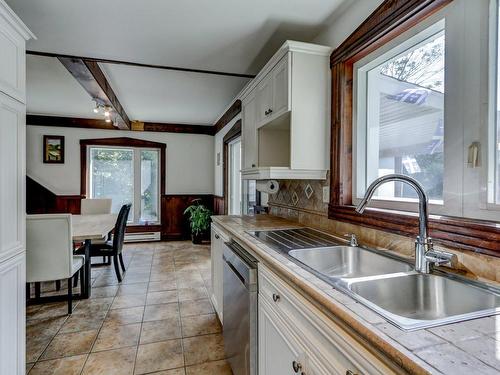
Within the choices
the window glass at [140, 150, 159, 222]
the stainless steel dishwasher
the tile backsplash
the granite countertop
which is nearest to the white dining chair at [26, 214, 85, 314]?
the stainless steel dishwasher

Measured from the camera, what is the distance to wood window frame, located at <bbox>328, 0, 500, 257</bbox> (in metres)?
1.09

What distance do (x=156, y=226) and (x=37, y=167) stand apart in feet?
7.72

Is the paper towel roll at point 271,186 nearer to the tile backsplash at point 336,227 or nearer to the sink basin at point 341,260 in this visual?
the tile backsplash at point 336,227

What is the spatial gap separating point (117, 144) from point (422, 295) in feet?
18.7

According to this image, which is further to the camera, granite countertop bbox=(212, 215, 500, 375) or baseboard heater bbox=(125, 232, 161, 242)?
baseboard heater bbox=(125, 232, 161, 242)

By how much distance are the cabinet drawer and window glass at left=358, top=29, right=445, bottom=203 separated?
0.85 meters

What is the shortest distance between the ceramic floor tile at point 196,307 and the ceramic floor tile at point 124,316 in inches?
15.0

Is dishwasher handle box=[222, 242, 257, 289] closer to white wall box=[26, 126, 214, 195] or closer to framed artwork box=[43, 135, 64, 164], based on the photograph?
white wall box=[26, 126, 214, 195]

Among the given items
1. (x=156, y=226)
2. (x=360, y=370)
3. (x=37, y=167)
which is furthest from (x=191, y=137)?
(x=360, y=370)

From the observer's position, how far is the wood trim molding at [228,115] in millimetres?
4106

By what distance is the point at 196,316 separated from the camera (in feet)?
8.59

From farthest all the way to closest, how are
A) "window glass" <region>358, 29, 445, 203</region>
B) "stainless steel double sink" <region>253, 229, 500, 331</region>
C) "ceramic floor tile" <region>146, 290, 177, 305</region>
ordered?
"ceramic floor tile" <region>146, 290, 177, 305</region> → "window glass" <region>358, 29, 445, 203</region> → "stainless steel double sink" <region>253, 229, 500, 331</region>

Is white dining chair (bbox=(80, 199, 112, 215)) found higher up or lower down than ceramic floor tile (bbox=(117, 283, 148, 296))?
higher up

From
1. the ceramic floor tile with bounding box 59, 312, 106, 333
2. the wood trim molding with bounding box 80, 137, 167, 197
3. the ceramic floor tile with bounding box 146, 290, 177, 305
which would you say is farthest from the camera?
the wood trim molding with bounding box 80, 137, 167, 197
